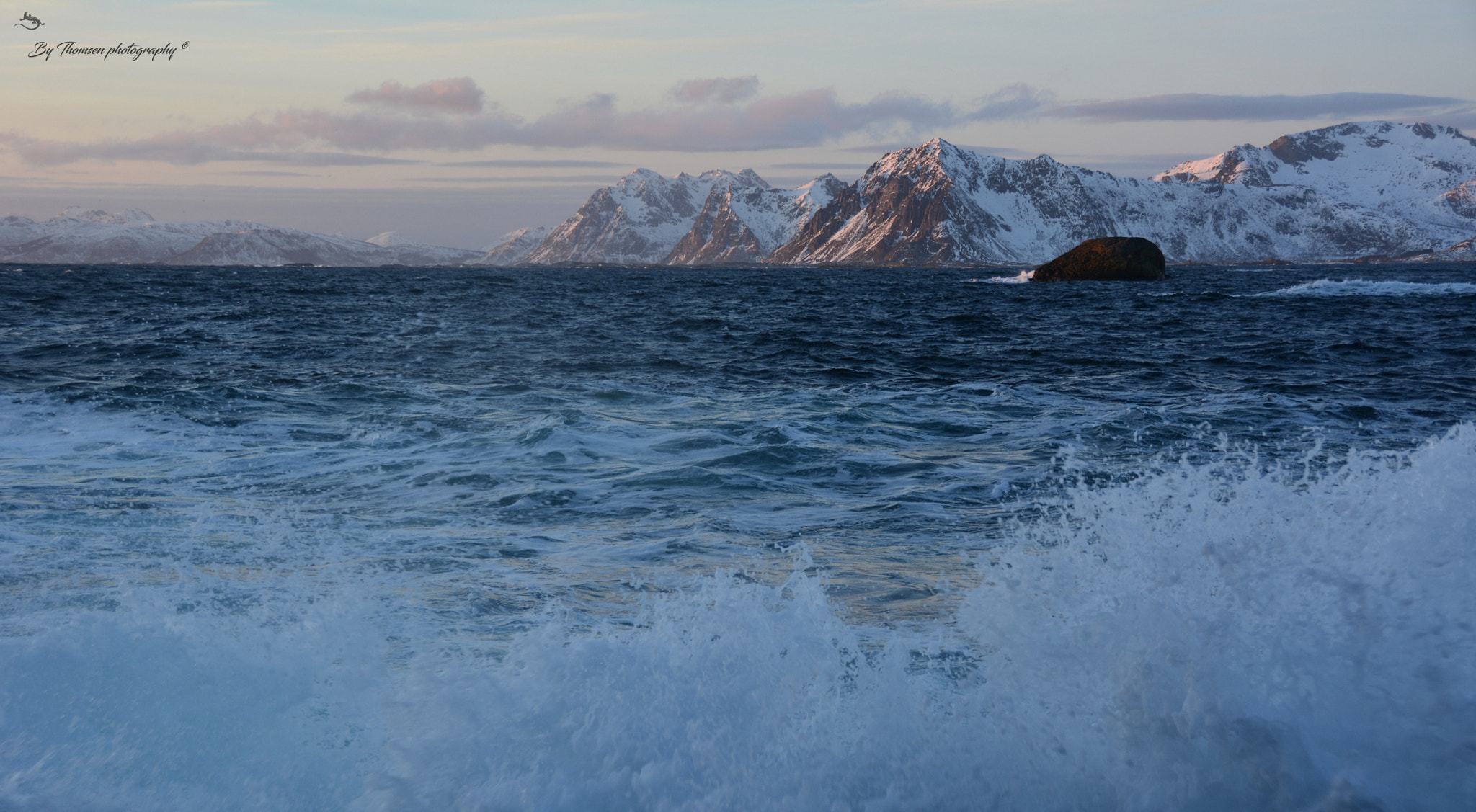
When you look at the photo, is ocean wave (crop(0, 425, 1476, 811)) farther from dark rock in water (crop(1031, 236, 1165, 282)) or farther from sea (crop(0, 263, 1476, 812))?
dark rock in water (crop(1031, 236, 1165, 282))

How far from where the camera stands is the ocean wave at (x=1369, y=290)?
48.3 m

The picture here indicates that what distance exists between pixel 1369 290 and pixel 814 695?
2394 inches

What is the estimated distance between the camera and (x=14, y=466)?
30.4 feet

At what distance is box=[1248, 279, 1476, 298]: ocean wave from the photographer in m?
48.3

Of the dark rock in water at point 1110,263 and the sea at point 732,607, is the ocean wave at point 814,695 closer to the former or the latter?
the sea at point 732,607

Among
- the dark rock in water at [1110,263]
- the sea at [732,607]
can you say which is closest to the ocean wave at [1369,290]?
the dark rock in water at [1110,263]

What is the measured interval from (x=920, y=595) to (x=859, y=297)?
51939mm

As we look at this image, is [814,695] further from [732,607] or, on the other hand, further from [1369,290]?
[1369,290]

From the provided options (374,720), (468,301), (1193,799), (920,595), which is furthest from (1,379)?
(468,301)

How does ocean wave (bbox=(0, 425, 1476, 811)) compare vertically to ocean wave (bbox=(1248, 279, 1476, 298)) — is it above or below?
above

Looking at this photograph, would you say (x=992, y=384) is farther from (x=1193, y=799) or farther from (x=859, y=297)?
(x=859, y=297)

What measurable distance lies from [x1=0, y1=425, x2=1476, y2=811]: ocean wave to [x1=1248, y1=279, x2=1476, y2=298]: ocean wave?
51.6 meters

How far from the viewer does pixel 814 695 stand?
14.5 ft

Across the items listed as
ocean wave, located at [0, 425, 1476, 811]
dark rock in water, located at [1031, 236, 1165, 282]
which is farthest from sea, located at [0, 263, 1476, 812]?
dark rock in water, located at [1031, 236, 1165, 282]
